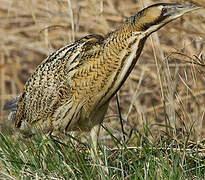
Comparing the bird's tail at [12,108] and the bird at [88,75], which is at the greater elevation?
the bird at [88,75]

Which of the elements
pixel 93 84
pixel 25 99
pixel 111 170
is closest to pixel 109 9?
pixel 25 99

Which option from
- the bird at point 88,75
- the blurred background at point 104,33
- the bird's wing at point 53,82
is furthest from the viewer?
the blurred background at point 104,33

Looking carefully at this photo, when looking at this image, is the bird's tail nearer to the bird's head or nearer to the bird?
the bird

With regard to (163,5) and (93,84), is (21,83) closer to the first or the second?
(93,84)

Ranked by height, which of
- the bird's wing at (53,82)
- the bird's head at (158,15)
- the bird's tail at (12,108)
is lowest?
the bird's tail at (12,108)

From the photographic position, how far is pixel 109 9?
381 centimetres

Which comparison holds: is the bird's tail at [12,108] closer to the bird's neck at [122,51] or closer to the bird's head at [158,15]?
the bird's neck at [122,51]

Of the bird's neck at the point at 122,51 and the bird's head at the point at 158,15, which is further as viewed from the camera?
the bird's neck at the point at 122,51

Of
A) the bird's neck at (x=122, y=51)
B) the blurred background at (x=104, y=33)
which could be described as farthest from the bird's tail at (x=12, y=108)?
the bird's neck at (x=122, y=51)

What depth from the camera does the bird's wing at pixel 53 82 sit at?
234 cm

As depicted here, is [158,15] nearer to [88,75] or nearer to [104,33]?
[88,75]

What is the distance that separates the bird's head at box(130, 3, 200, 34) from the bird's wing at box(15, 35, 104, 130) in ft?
1.12

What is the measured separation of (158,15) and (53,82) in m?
0.75

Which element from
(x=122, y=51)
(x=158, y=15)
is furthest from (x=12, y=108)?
(x=158, y=15)
